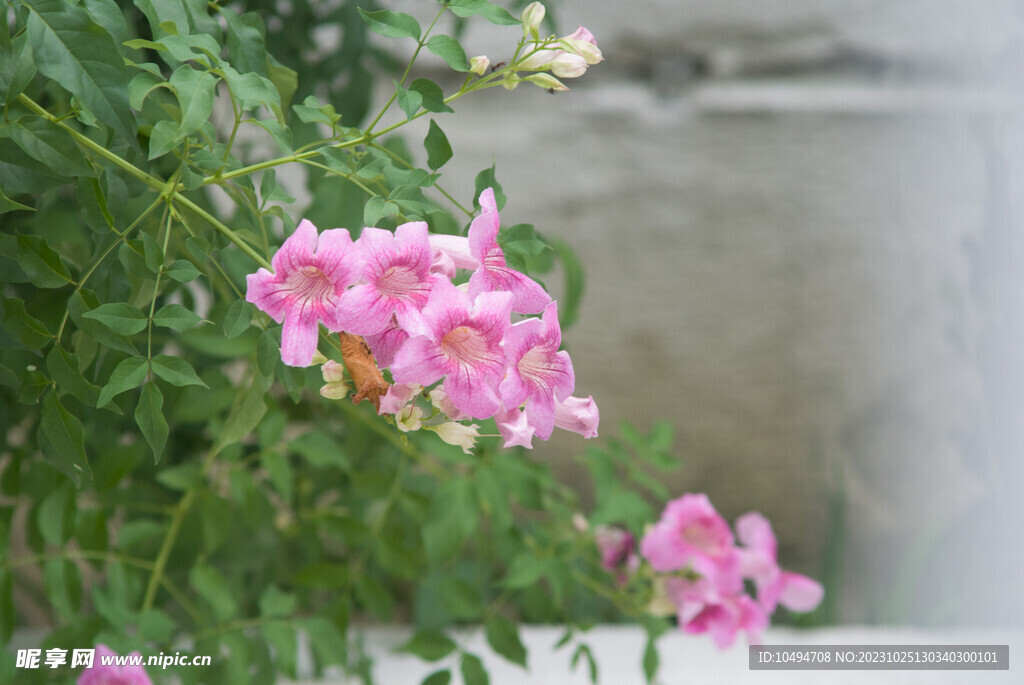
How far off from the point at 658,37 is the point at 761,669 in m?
0.83

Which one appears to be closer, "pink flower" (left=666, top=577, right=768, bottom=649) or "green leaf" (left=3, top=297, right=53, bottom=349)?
"green leaf" (left=3, top=297, right=53, bottom=349)

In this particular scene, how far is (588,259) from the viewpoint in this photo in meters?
1.14

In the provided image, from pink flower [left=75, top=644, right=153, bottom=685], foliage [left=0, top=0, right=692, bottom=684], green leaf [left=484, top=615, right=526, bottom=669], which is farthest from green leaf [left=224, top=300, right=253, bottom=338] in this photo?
green leaf [left=484, top=615, right=526, bottom=669]

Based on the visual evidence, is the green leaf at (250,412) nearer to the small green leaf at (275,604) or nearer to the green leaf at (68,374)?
the green leaf at (68,374)

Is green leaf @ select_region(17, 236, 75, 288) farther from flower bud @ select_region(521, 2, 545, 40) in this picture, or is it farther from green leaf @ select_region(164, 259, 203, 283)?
flower bud @ select_region(521, 2, 545, 40)

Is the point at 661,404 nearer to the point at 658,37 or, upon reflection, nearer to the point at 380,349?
the point at 658,37

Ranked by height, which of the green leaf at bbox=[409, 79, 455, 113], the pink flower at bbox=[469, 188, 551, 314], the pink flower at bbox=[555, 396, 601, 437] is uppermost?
the green leaf at bbox=[409, 79, 455, 113]

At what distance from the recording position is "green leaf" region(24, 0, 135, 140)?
259mm

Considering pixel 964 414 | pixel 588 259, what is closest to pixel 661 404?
pixel 588 259

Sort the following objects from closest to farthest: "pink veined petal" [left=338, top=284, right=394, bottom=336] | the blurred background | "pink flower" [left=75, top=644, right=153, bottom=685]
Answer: "pink veined petal" [left=338, top=284, right=394, bottom=336] < "pink flower" [left=75, top=644, right=153, bottom=685] < the blurred background

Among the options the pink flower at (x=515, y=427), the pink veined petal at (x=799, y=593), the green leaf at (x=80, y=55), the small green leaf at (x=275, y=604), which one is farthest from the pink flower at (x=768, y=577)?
the green leaf at (x=80, y=55)

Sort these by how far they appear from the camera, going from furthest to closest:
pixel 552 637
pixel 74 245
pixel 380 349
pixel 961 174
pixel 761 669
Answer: pixel 961 174, pixel 552 637, pixel 761 669, pixel 74 245, pixel 380 349

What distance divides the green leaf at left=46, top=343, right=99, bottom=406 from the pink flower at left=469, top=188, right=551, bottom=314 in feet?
0.51

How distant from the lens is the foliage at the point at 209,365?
275 millimetres
